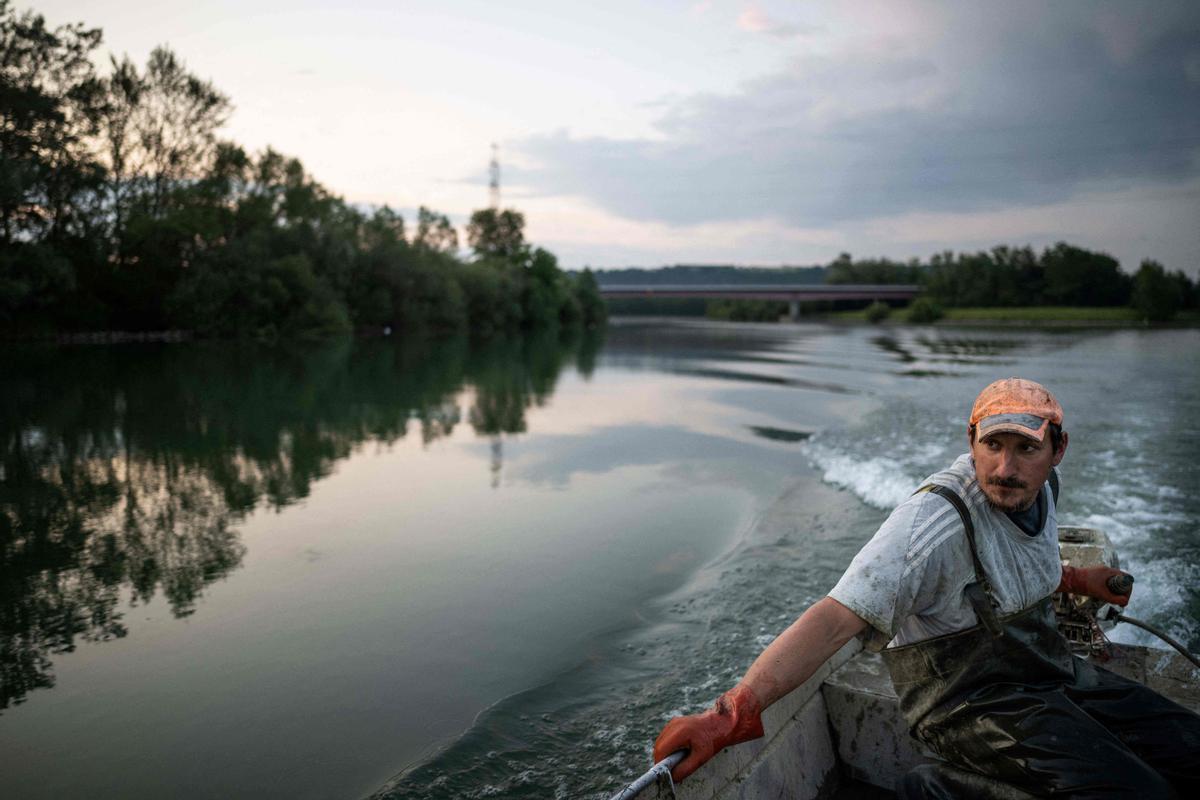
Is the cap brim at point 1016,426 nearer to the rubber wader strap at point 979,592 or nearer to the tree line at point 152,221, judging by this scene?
the rubber wader strap at point 979,592

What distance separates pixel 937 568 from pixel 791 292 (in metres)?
121

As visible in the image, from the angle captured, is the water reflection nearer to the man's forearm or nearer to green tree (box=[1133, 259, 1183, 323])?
the man's forearm

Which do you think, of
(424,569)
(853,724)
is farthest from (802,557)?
(853,724)

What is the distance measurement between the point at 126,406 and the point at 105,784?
15448mm

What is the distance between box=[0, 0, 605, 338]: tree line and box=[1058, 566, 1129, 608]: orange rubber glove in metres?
42.5

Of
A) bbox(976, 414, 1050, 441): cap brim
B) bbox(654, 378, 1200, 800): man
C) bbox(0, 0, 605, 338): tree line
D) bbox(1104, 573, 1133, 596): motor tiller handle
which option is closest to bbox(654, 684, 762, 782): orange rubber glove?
bbox(654, 378, 1200, 800): man

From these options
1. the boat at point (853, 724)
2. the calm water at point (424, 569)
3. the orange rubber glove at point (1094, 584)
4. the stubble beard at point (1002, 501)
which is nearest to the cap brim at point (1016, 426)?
the stubble beard at point (1002, 501)

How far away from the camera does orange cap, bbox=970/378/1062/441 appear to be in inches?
100

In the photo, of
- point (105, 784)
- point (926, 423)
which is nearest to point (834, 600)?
point (105, 784)

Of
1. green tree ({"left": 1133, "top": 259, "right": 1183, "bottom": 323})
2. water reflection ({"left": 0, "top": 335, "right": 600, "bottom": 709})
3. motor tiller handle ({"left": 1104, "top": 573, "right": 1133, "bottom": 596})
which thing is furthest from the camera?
green tree ({"left": 1133, "top": 259, "right": 1183, "bottom": 323})

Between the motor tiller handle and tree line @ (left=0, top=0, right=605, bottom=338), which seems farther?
tree line @ (left=0, top=0, right=605, bottom=338)

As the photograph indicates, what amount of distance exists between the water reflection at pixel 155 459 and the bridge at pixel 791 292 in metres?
90.3

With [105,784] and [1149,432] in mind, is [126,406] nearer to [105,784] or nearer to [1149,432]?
[105,784]

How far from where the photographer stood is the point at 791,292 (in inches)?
4690
